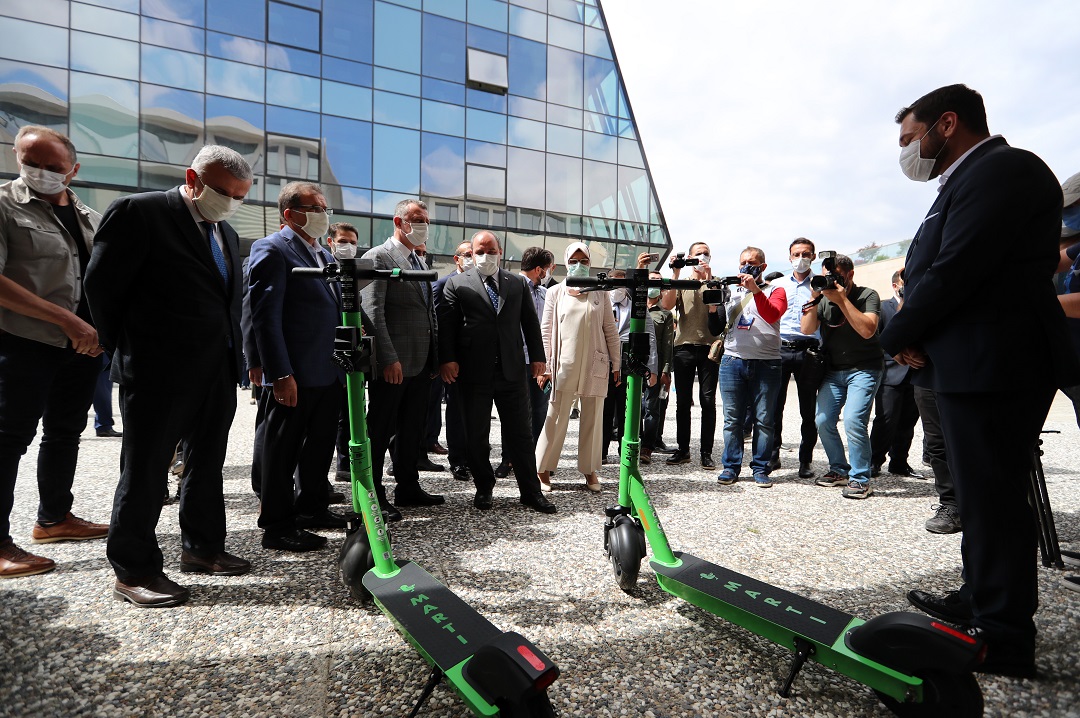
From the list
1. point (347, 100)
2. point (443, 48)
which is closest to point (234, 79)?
point (347, 100)

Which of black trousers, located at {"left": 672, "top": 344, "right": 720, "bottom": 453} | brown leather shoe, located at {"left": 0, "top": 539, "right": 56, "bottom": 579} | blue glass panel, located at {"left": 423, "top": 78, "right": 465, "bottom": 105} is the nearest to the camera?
brown leather shoe, located at {"left": 0, "top": 539, "right": 56, "bottom": 579}

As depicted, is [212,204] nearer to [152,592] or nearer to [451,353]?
[152,592]

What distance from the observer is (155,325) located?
2.70 metres

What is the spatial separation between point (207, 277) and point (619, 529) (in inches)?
95.7

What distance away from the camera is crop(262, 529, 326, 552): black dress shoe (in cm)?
345

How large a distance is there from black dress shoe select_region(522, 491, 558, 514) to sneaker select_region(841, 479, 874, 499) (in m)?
2.65

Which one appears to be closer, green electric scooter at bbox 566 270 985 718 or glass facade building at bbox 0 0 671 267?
green electric scooter at bbox 566 270 985 718

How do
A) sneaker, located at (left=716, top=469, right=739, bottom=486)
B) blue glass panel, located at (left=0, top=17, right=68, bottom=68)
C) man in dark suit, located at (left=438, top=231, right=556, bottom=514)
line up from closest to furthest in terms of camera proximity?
1. man in dark suit, located at (left=438, top=231, right=556, bottom=514)
2. sneaker, located at (left=716, top=469, right=739, bottom=486)
3. blue glass panel, located at (left=0, top=17, right=68, bottom=68)

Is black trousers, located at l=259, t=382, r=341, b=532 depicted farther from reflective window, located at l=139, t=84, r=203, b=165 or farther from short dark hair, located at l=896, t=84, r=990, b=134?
reflective window, located at l=139, t=84, r=203, b=165

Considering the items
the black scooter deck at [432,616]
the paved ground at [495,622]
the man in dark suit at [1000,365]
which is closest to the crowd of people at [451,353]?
the man in dark suit at [1000,365]

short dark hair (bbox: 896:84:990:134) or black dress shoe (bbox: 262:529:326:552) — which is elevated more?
short dark hair (bbox: 896:84:990:134)

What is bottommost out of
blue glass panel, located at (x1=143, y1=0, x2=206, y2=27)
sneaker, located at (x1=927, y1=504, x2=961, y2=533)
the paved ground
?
the paved ground

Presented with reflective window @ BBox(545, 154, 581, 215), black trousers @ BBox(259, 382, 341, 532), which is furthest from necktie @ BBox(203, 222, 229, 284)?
reflective window @ BBox(545, 154, 581, 215)

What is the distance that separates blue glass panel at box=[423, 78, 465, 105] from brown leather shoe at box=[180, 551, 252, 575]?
60.9 feet
